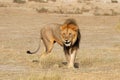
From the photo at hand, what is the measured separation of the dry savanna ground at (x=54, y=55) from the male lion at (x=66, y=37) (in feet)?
1.49

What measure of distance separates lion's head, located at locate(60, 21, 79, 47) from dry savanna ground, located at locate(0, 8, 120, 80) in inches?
30.7

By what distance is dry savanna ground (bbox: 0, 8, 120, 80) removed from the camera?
1397 centimetres

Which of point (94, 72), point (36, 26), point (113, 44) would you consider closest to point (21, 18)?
point (36, 26)

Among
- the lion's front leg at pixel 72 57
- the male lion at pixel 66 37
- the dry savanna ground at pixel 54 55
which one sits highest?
the male lion at pixel 66 37

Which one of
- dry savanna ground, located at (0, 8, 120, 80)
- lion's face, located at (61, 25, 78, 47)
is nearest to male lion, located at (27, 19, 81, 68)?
lion's face, located at (61, 25, 78, 47)

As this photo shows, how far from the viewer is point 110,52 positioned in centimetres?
2039

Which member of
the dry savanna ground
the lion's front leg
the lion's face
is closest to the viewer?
the dry savanna ground

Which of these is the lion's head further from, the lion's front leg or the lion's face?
the lion's front leg

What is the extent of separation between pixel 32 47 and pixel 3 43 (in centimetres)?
129

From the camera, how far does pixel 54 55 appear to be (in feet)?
59.3

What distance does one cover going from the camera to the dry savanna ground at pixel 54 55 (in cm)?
1397

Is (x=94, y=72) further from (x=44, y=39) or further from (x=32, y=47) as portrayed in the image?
(x=32, y=47)

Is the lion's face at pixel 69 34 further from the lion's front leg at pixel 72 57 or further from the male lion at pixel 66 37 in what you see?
the lion's front leg at pixel 72 57

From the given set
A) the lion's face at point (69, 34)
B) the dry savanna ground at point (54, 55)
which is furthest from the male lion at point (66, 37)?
the dry savanna ground at point (54, 55)
